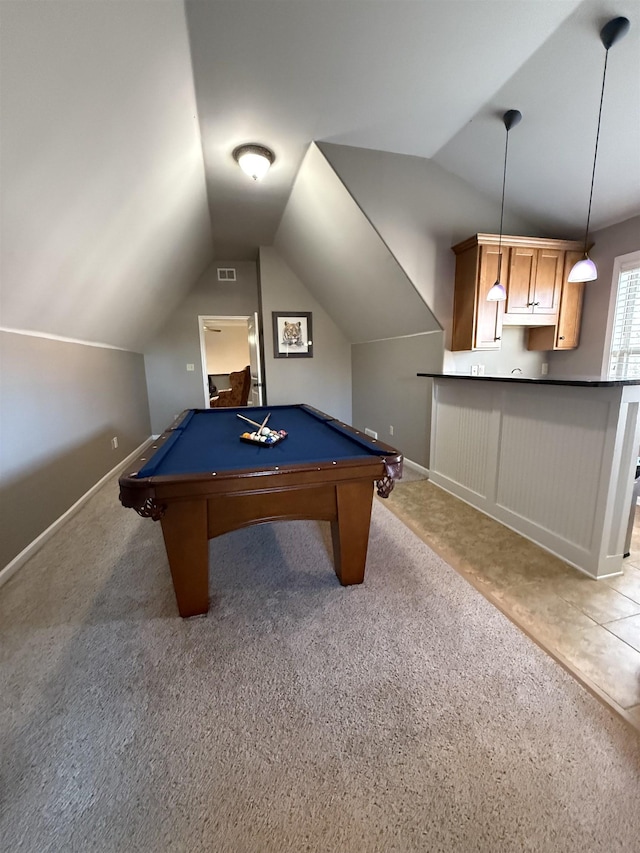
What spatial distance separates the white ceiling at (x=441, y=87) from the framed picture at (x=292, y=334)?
7.18 feet

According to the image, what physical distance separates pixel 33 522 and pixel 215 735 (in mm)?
1990

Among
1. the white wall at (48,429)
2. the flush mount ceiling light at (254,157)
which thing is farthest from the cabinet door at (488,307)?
the white wall at (48,429)

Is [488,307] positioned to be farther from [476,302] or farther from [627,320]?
[627,320]

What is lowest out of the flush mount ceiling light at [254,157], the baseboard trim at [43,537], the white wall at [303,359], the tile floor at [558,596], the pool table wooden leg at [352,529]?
the tile floor at [558,596]

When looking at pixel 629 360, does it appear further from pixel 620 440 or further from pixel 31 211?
pixel 31 211

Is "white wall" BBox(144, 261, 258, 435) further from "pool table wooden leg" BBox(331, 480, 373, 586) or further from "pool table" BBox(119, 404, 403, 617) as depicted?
"pool table wooden leg" BBox(331, 480, 373, 586)

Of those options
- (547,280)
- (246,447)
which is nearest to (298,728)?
(246,447)

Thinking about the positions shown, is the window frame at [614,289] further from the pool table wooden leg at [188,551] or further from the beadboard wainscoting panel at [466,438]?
the pool table wooden leg at [188,551]

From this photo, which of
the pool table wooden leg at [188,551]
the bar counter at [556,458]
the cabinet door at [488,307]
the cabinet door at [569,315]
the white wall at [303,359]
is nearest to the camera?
the pool table wooden leg at [188,551]

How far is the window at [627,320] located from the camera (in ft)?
10.2

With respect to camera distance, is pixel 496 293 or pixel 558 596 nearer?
pixel 558 596

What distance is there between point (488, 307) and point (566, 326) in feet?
3.34

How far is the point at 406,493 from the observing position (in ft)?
10.7

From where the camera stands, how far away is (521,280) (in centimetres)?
309
